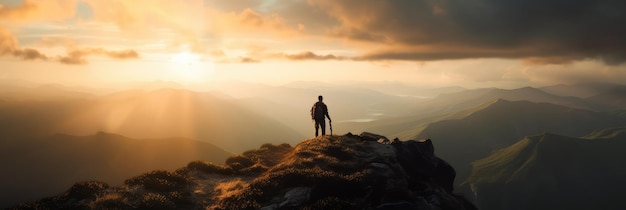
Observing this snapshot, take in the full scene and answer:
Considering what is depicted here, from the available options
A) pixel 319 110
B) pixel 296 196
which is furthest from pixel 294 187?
pixel 319 110

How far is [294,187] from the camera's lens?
2127cm

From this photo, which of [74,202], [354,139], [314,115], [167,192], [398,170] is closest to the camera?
[74,202]

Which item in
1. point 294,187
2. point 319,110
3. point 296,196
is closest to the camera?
point 296,196

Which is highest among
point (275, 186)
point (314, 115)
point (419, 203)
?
point (314, 115)

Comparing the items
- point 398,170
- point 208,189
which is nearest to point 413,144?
point 398,170

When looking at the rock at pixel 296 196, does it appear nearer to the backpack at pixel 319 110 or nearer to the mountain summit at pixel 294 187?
the mountain summit at pixel 294 187

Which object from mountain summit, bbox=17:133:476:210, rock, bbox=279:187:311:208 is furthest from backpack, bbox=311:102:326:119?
rock, bbox=279:187:311:208

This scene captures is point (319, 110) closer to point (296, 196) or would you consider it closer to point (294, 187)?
point (294, 187)

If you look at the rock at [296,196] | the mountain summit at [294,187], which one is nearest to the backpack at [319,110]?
the mountain summit at [294,187]

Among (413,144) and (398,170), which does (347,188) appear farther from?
(413,144)

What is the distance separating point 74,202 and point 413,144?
1038 inches

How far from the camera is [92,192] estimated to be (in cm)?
1973

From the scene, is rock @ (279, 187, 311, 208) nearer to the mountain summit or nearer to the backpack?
the mountain summit

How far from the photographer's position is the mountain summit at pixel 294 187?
18.7 metres
